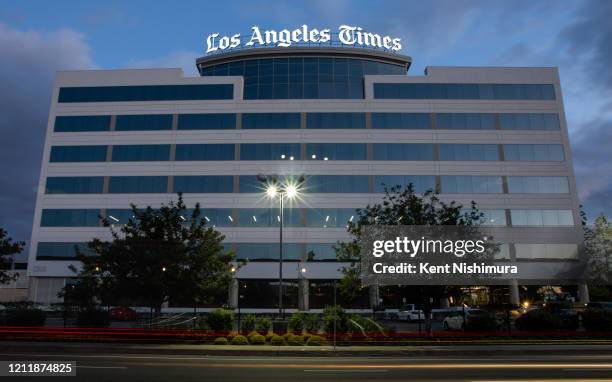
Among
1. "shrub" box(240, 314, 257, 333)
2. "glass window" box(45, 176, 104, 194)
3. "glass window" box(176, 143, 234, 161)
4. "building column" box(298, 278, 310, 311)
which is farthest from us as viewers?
"glass window" box(45, 176, 104, 194)

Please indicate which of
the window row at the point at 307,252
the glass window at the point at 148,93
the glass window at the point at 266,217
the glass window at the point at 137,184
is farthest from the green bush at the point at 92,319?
the glass window at the point at 148,93

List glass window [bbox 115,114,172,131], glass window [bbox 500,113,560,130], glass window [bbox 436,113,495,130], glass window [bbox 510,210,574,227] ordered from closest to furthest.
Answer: glass window [bbox 510,210,574,227] < glass window [bbox 436,113,495,130] < glass window [bbox 500,113,560,130] < glass window [bbox 115,114,172,131]

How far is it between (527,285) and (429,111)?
21474 mm

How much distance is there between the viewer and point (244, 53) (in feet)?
176

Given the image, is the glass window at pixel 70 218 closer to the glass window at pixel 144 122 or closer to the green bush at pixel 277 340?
the glass window at pixel 144 122

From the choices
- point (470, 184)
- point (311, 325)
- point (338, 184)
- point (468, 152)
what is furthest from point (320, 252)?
point (311, 325)

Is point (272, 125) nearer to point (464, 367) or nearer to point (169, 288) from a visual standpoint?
point (169, 288)

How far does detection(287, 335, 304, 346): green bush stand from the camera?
66.2 feet

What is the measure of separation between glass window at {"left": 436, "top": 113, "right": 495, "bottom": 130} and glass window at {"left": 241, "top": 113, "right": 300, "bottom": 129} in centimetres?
1596

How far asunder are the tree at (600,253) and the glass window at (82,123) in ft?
180

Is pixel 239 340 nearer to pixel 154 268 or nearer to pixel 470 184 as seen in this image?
pixel 154 268

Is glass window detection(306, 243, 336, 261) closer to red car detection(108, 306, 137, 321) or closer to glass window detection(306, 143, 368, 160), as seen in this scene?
glass window detection(306, 143, 368, 160)

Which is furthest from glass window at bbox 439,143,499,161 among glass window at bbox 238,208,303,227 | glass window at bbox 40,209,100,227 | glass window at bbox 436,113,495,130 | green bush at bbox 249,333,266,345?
glass window at bbox 40,209,100,227

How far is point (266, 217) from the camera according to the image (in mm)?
47406
